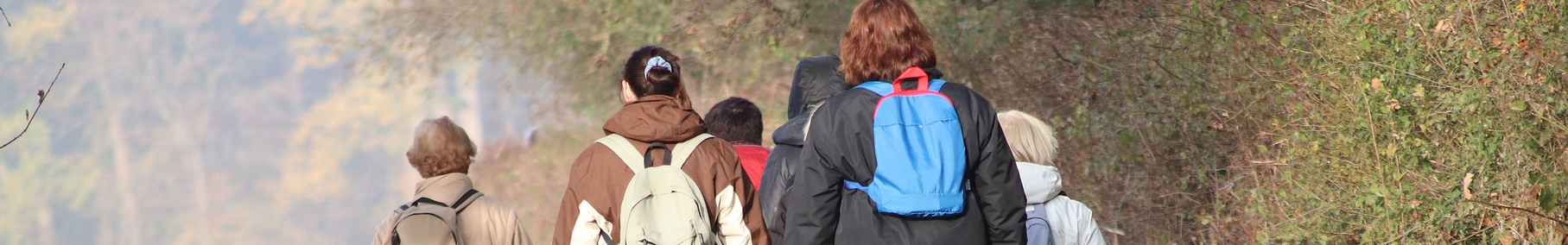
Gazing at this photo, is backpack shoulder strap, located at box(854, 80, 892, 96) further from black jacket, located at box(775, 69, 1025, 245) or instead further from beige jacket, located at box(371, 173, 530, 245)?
beige jacket, located at box(371, 173, 530, 245)

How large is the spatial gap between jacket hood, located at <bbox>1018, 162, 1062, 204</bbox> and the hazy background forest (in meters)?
1.88

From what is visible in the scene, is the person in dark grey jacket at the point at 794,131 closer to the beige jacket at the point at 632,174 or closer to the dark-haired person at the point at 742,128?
the dark-haired person at the point at 742,128

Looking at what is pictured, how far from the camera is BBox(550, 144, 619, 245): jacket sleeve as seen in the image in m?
3.73

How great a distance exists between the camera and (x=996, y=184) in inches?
131

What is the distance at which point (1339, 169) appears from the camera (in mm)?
6023

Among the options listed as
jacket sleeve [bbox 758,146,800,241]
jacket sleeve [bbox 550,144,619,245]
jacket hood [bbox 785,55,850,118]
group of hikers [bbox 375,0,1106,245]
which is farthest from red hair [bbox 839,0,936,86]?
jacket hood [bbox 785,55,850,118]

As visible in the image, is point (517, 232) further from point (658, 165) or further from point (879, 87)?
point (879, 87)

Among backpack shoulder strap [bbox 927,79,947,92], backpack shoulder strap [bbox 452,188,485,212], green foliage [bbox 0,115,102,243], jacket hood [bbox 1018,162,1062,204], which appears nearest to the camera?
backpack shoulder strap [bbox 927,79,947,92]

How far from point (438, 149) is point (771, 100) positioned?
8069 mm

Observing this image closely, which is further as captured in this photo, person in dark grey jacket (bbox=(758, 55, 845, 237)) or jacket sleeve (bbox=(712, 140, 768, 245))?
person in dark grey jacket (bbox=(758, 55, 845, 237))

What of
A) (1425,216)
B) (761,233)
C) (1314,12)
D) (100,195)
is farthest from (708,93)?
(761,233)

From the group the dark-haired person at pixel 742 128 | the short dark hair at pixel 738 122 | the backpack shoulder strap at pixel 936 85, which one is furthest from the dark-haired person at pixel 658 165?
the short dark hair at pixel 738 122

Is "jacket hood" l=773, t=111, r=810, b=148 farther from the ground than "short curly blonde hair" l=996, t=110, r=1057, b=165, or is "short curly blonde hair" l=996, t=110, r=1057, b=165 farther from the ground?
→ "jacket hood" l=773, t=111, r=810, b=148

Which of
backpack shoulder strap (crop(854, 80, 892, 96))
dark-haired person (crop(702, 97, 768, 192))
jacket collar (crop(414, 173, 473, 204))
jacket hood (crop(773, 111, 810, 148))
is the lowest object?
dark-haired person (crop(702, 97, 768, 192))
